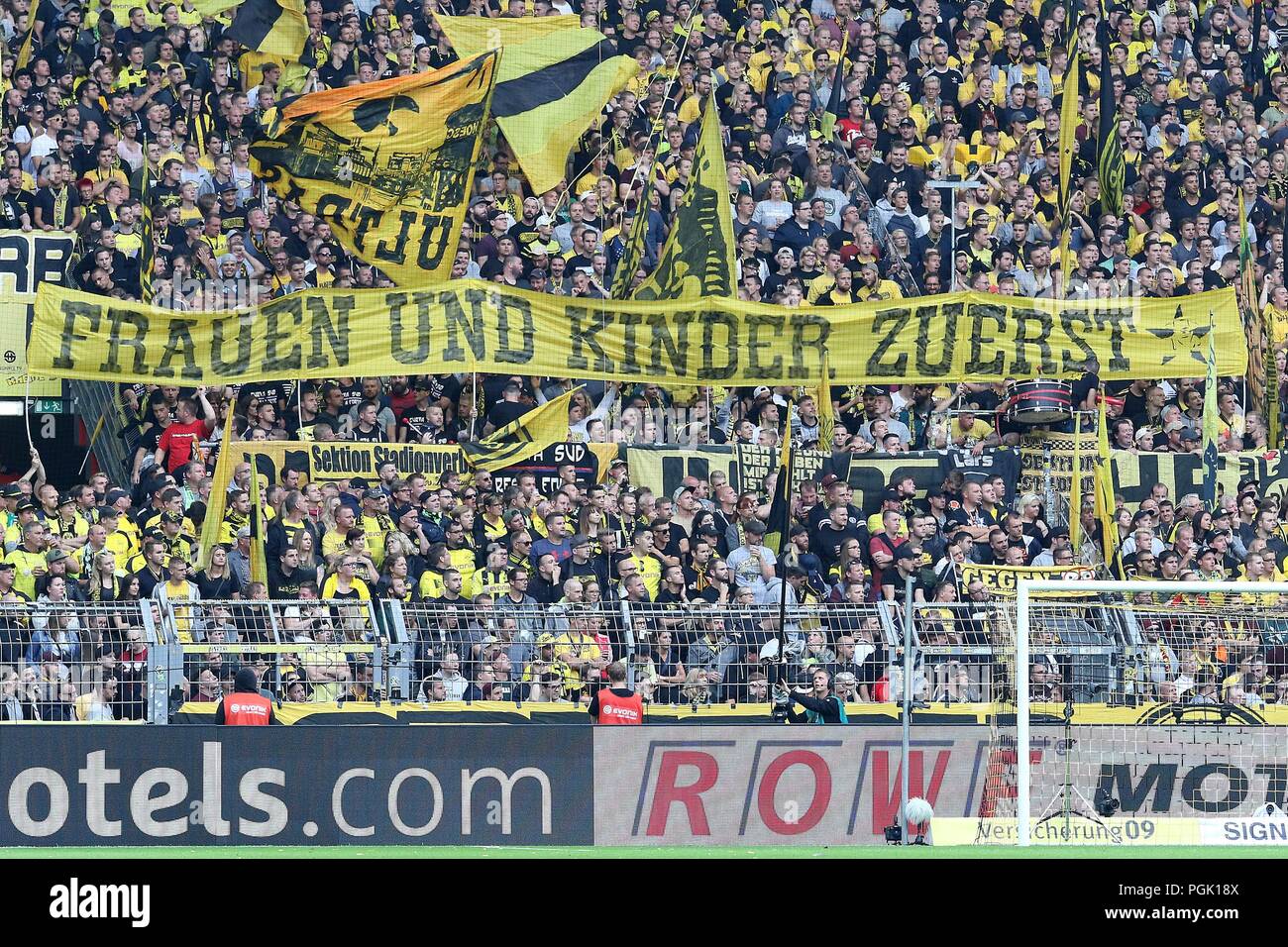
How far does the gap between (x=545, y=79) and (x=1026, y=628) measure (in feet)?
26.7

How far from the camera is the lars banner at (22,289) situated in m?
16.5

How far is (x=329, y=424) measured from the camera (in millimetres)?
16531

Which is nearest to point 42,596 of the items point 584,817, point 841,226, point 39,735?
point 39,735

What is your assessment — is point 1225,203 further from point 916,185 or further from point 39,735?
point 39,735

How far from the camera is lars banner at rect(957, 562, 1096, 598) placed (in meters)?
15.2

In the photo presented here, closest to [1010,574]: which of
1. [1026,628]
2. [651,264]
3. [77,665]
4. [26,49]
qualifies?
[1026,628]

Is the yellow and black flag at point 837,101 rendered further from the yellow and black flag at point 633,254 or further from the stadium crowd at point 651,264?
the yellow and black flag at point 633,254

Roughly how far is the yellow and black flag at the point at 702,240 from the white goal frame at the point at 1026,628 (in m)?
5.77

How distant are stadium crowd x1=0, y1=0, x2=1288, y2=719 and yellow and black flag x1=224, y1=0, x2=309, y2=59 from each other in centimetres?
26

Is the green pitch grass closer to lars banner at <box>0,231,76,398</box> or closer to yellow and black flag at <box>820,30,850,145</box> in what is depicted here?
lars banner at <box>0,231,76,398</box>

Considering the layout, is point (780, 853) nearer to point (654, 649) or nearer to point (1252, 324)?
point (654, 649)

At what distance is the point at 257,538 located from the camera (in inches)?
581

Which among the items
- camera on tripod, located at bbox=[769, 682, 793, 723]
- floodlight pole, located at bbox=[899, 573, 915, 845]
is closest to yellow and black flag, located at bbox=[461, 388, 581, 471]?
camera on tripod, located at bbox=[769, 682, 793, 723]

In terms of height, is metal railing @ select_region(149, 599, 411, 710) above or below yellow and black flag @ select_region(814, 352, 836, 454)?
below
